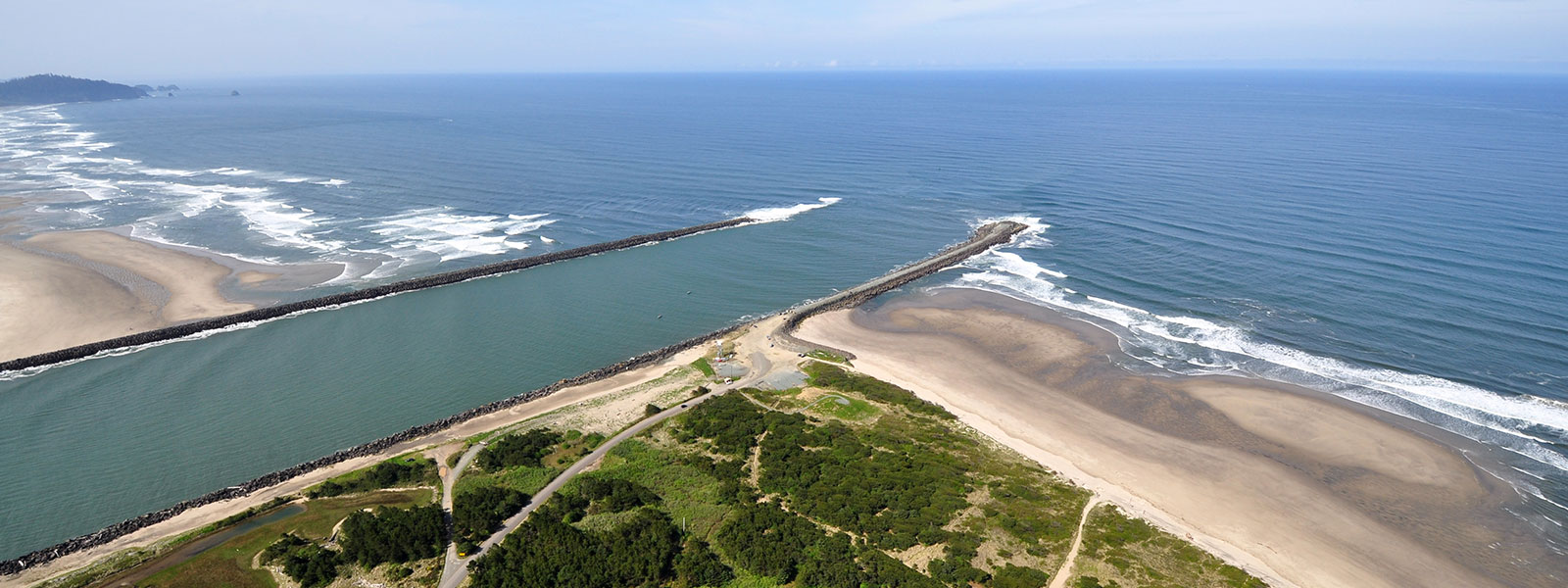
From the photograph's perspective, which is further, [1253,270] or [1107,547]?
[1253,270]

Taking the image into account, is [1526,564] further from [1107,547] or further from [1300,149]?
[1300,149]

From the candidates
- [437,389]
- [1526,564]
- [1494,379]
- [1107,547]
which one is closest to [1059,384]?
[1107,547]

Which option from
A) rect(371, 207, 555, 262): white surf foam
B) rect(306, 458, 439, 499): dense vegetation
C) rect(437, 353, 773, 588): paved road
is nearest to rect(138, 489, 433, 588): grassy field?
rect(306, 458, 439, 499): dense vegetation

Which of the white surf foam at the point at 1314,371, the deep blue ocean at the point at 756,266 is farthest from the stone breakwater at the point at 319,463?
the white surf foam at the point at 1314,371

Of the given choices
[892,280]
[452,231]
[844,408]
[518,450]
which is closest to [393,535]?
[518,450]

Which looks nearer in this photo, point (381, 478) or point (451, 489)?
point (451, 489)

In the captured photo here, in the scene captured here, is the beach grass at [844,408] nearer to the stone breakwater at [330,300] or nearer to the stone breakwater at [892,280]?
the stone breakwater at [892,280]

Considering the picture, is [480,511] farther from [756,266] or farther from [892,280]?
[892,280]
